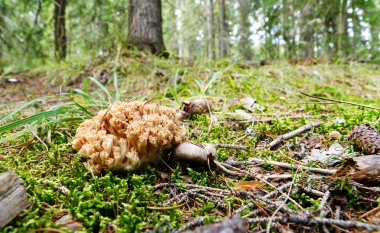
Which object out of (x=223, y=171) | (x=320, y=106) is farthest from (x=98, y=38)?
(x=223, y=171)

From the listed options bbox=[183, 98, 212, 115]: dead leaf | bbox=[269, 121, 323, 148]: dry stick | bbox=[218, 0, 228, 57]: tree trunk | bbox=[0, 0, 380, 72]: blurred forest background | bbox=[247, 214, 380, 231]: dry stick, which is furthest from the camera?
bbox=[218, 0, 228, 57]: tree trunk

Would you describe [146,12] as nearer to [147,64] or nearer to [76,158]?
[147,64]

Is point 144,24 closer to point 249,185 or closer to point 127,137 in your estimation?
point 127,137

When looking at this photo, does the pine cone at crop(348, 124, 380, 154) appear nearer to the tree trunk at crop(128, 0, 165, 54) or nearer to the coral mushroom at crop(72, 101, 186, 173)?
the coral mushroom at crop(72, 101, 186, 173)

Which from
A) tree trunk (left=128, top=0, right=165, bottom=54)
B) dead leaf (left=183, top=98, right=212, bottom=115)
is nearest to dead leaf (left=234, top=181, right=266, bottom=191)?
dead leaf (left=183, top=98, right=212, bottom=115)

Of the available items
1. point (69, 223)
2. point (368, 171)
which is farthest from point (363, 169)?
point (69, 223)

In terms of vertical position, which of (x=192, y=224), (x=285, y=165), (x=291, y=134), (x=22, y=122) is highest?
(x=22, y=122)
